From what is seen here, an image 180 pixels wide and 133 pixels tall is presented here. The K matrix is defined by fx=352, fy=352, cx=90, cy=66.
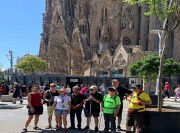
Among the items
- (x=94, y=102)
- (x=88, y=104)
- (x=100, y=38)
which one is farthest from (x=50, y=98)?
(x=100, y=38)

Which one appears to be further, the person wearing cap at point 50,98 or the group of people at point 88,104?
the person wearing cap at point 50,98

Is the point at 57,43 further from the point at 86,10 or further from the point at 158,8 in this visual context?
the point at 158,8

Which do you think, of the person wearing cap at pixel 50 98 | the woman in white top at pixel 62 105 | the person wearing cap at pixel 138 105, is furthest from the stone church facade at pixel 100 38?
the person wearing cap at pixel 138 105

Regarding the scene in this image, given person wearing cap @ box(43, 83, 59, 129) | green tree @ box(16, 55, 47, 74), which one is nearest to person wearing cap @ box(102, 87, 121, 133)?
person wearing cap @ box(43, 83, 59, 129)

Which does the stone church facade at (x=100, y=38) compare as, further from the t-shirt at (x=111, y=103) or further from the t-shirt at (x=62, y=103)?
the t-shirt at (x=111, y=103)

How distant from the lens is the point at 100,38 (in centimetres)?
5844

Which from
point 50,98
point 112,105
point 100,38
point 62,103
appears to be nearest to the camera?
point 112,105

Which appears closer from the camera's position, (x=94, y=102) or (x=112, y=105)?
(x=112, y=105)

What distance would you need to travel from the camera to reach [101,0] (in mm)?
58562

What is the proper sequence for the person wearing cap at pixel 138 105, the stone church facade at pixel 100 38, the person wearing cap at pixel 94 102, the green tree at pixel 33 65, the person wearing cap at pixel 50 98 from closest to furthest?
1. the person wearing cap at pixel 138 105
2. the person wearing cap at pixel 94 102
3. the person wearing cap at pixel 50 98
4. the stone church facade at pixel 100 38
5. the green tree at pixel 33 65

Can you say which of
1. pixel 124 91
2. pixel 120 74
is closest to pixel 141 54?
pixel 120 74

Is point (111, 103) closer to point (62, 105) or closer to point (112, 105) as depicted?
point (112, 105)

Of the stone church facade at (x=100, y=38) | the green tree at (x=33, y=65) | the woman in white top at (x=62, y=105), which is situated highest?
the stone church facade at (x=100, y=38)

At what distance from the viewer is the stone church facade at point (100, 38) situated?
49344 mm
